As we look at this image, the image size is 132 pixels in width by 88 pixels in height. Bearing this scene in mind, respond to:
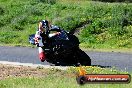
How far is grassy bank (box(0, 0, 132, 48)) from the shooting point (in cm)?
2917

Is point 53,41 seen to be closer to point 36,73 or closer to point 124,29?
point 36,73

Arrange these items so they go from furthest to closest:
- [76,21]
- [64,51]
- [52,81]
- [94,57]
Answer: [76,21] < [94,57] < [64,51] < [52,81]

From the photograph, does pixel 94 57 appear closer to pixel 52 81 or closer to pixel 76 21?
pixel 52 81

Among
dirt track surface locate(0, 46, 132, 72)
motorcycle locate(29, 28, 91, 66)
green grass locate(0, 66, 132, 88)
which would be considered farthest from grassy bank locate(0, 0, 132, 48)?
green grass locate(0, 66, 132, 88)

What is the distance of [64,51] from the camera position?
18.5m

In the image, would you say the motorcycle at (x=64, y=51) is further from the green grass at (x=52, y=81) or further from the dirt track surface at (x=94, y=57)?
the green grass at (x=52, y=81)

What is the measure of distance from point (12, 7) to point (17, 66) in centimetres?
2157

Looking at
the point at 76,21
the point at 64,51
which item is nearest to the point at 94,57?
the point at 64,51

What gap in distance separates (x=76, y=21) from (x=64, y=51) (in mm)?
13941

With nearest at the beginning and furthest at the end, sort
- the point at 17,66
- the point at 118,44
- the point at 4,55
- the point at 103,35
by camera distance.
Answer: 1. the point at 17,66
2. the point at 4,55
3. the point at 118,44
4. the point at 103,35

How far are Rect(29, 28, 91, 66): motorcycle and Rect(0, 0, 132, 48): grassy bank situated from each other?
323 inches

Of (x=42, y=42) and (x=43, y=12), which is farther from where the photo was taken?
(x=43, y=12)

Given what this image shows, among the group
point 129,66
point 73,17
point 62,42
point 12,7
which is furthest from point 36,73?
point 12,7

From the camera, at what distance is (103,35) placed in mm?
29656
